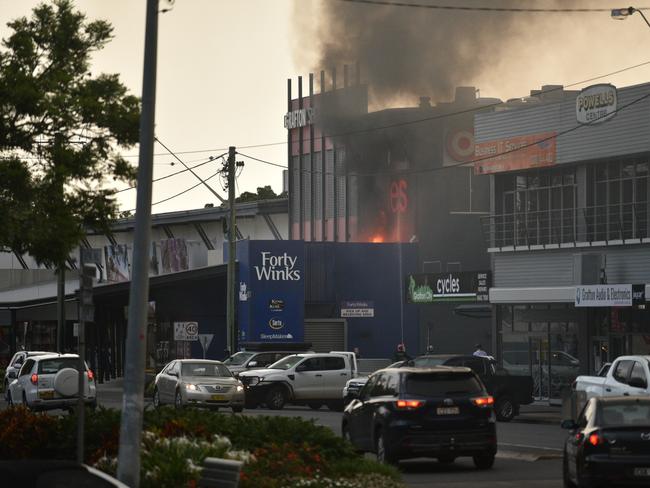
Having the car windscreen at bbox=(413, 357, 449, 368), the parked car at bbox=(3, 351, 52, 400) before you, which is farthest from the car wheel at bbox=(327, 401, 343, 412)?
the parked car at bbox=(3, 351, 52, 400)

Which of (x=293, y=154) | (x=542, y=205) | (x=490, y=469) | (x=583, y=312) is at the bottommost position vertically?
(x=490, y=469)

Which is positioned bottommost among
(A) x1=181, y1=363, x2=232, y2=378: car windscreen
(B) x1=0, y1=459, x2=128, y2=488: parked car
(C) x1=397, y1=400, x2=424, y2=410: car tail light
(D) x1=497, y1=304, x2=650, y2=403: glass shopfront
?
(B) x1=0, y1=459, x2=128, y2=488: parked car

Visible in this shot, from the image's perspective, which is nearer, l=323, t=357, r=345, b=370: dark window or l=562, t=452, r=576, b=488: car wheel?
l=562, t=452, r=576, b=488: car wheel

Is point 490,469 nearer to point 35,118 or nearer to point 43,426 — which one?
point 43,426

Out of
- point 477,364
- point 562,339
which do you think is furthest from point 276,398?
point 562,339

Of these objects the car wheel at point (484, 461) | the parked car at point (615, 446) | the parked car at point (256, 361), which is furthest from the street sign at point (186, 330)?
the parked car at point (615, 446)

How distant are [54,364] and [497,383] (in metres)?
11.6

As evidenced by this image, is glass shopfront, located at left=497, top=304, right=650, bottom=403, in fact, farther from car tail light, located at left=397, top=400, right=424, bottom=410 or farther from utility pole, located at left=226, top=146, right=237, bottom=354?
car tail light, located at left=397, top=400, right=424, bottom=410

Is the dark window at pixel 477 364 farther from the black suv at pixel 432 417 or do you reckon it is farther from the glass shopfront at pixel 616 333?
the black suv at pixel 432 417

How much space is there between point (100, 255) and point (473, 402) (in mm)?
77661

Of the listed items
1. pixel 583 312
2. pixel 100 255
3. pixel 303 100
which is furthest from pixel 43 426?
pixel 100 255

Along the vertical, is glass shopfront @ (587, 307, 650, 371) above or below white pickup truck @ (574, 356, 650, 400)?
above

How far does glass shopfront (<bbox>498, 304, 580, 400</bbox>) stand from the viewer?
144 ft

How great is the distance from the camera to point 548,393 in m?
44.3
